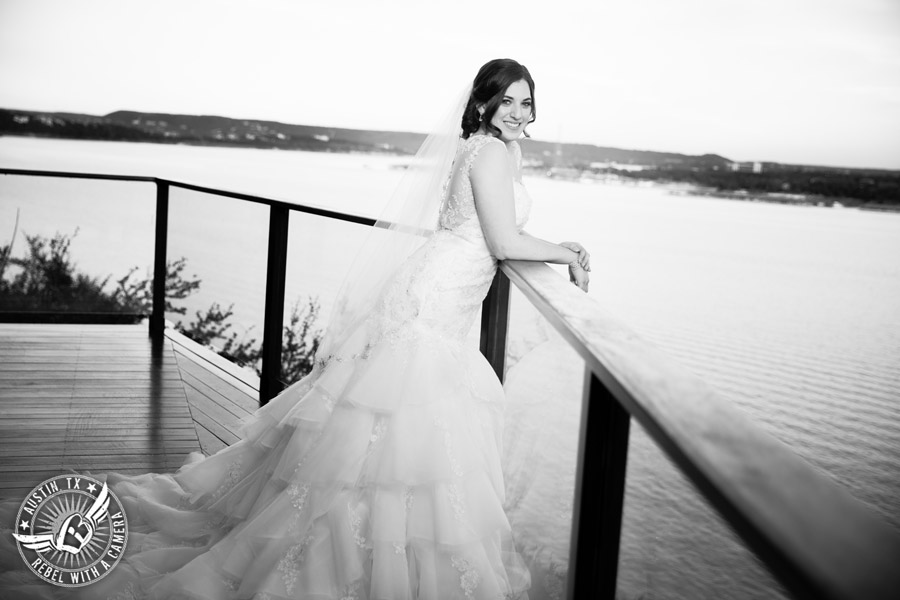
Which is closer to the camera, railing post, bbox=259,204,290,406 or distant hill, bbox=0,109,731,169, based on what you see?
railing post, bbox=259,204,290,406

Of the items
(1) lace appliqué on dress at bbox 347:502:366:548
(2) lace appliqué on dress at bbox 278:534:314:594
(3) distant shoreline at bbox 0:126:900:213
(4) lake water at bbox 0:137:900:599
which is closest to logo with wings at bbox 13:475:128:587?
(2) lace appliqué on dress at bbox 278:534:314:594

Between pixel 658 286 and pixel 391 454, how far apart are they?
16.6 m

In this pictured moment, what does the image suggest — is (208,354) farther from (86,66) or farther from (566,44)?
(566,44)

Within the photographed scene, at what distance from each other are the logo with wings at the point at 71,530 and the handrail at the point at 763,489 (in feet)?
6.25

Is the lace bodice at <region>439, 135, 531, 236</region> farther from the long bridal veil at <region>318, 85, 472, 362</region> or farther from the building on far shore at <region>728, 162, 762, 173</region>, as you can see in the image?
the building on far shore at <region>728, 162, 762, 173</region>

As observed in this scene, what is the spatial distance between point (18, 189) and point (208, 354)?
1.91 metres

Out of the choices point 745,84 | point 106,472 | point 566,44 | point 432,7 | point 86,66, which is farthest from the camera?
point 745,84

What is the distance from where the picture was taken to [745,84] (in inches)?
835

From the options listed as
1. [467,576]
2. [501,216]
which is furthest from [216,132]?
[467,576]

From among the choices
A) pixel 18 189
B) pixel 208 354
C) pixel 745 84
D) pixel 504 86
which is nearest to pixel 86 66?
pixel 18 189

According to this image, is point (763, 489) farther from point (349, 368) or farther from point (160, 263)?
point (160, 263)

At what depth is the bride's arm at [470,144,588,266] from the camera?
7.65 ft

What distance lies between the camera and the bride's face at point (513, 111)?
262 centimetres

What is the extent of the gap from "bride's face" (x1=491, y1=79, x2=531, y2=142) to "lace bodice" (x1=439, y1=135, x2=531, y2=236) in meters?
0.10
